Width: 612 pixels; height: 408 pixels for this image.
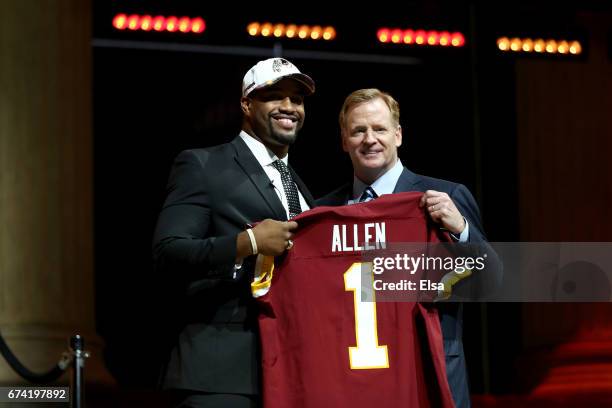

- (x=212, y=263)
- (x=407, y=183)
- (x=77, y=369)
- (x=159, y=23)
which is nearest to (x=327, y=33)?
(x=159, y=23)

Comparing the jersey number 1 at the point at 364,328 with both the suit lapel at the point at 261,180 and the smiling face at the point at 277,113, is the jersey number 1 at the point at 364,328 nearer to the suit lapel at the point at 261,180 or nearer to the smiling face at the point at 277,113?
the suit lapel at the point at 261,180

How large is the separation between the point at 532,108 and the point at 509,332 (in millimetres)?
1795

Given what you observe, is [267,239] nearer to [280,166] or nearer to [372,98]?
[280,166]

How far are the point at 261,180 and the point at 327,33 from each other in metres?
4.99

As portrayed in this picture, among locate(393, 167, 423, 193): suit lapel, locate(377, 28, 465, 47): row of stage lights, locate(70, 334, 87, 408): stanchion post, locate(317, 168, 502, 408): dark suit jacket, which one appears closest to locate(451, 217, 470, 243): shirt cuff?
locate(317, 168, 502, 408): dark suit jacket

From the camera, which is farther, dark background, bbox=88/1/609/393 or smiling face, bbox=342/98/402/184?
dark background, bbox=88/1/609/393

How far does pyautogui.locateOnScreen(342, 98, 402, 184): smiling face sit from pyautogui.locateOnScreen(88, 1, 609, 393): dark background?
4.86 meters

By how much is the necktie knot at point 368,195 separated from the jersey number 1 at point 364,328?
325 millimetres

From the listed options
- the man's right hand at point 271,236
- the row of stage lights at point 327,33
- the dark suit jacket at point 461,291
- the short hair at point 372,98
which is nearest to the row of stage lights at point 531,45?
the row of stage lights at point 327,33

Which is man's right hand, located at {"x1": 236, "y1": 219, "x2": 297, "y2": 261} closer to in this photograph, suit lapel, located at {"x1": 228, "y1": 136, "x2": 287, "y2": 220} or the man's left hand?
suit lapel, located at {"x1": 228, "y1": 136, "x2": 287, "y2": 220}

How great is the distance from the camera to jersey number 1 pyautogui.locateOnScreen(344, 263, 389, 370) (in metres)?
3.69

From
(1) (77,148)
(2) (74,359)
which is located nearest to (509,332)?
(1) (77,148)

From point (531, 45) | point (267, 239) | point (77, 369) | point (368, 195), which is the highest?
point (531, 45)

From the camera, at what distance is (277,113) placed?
384cm
